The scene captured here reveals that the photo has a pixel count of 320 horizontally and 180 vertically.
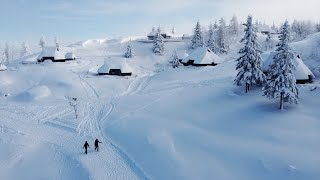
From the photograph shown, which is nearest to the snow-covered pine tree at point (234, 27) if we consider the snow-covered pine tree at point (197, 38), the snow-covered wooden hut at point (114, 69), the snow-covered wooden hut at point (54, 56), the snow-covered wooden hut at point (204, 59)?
the snow-covered pine tree at point (197, 38)

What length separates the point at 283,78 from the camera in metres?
33.9

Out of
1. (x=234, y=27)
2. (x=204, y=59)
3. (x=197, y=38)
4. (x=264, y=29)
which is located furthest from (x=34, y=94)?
(x=264, y=29)

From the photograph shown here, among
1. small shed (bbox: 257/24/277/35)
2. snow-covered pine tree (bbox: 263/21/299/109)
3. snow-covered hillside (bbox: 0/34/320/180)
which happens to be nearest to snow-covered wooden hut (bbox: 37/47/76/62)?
snow-covered hillside (bbox: 0/34/320/180)

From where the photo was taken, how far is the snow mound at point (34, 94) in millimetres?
51050

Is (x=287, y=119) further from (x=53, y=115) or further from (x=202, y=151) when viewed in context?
(x=53, y=115)

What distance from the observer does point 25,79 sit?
6378 centimetres

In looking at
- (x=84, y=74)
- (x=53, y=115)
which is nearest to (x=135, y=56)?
(x=84, y=74)

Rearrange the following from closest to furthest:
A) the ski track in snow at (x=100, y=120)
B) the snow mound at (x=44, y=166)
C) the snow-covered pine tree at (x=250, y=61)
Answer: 1. the snow mound at (x=44, y=166)
2. the ski track in snow at (x=100, y=120)
3. the snow-covered pine tree at (x=250, y=61)

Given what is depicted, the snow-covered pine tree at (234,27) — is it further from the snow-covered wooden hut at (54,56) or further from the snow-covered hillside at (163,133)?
the snow-covered hillside at (163,133)

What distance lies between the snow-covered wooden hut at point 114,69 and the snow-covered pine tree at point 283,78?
119 feet

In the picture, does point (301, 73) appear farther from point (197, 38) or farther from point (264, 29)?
point (264, 29)

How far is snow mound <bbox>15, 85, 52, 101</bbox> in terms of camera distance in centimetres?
5105

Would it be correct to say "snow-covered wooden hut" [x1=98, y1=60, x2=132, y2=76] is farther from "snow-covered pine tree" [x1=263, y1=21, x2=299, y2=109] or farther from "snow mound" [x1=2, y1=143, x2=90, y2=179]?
"snow-covered pine tree" [x1=263, y1=21, x2=299, y2=109]

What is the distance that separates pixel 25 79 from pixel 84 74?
34.2ft
